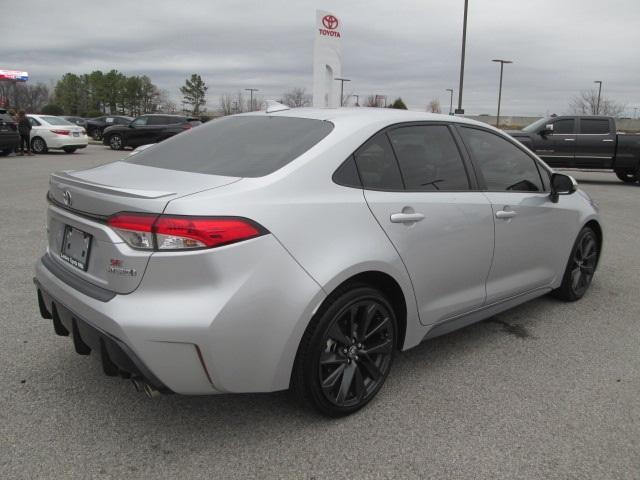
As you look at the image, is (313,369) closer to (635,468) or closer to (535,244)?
(635,468)

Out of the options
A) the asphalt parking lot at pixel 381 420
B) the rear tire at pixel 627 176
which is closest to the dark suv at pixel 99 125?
the rear tire at pixel 627 176

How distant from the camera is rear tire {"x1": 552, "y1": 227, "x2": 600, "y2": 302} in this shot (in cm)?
463

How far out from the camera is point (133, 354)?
231 cm

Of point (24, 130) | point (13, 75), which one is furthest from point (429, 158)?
point (13, 75)

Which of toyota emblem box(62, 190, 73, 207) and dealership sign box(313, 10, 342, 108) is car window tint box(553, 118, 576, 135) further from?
toyota emblem box(62, 190, 73, 207)

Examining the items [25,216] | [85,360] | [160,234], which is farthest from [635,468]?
[25,216]

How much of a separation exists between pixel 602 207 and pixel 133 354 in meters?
10.7

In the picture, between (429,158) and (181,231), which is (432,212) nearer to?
(429,158)

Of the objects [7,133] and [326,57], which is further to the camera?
[326,57]

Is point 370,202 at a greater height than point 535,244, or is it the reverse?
point 370,202

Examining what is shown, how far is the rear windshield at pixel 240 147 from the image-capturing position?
2.79 metres

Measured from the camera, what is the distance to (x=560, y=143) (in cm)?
1565

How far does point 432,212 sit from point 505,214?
764mm

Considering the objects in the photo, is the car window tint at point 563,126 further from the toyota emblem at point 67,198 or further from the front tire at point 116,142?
the front tire at point 116,142
